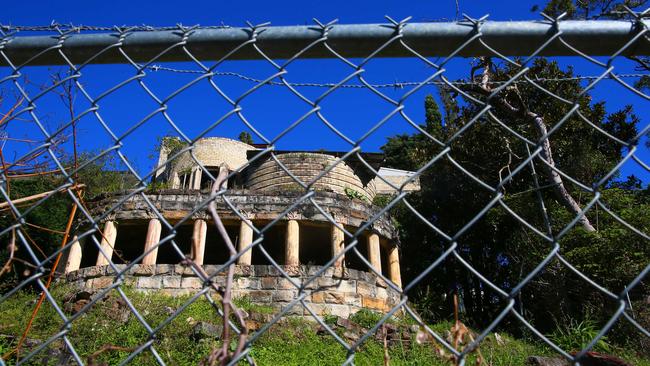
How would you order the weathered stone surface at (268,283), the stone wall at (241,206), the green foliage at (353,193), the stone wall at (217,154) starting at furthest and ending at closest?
the stone wall at (217,154), the green foliage at (353,193), the stone wall at (241,206), the weathered stone surface at (268,283)

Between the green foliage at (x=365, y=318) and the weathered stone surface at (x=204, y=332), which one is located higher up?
the green foliage at (x=365, y=318)

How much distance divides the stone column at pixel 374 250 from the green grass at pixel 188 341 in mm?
3129

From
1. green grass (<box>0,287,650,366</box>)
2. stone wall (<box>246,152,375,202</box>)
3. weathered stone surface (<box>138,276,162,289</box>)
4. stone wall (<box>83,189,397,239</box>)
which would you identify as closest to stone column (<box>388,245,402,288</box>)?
stone wall (<box>83,189,397,239</box>)

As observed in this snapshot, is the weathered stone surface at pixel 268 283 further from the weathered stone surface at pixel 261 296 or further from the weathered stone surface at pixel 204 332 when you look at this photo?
the weathered stone surface at pixel 204 332

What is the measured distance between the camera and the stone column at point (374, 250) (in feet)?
40.6

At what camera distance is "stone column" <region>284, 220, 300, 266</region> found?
11.6 meters

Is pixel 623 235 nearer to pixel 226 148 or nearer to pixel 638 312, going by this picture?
pixel 638 312

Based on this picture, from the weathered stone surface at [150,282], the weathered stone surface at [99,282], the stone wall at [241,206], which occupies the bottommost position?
the weathered stone surface at [150,282]

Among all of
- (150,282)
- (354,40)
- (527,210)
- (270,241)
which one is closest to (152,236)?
(150,282)

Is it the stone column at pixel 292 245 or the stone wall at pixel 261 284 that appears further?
the stone column at pixel 292 245

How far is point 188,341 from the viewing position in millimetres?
6742

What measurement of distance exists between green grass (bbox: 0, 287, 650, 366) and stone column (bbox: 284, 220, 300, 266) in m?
2.48

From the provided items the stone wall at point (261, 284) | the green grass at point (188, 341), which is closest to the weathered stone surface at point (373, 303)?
the stone wall at point (261, 284)

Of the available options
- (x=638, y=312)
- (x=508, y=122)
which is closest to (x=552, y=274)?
(x=638, y=312)
